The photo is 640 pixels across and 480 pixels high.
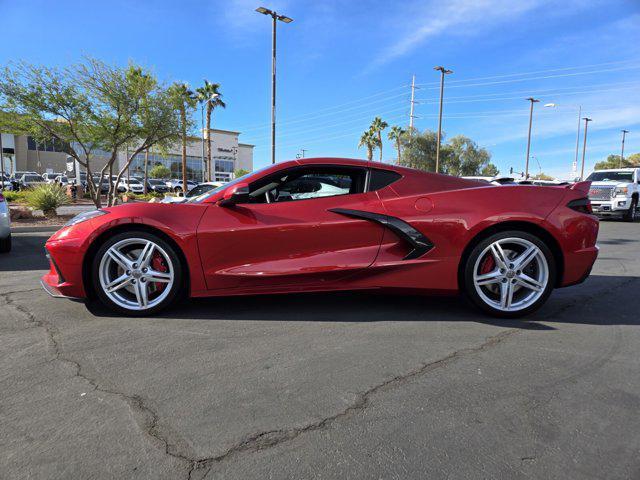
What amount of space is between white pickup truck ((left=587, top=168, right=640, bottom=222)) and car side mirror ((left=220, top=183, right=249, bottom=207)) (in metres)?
15.8

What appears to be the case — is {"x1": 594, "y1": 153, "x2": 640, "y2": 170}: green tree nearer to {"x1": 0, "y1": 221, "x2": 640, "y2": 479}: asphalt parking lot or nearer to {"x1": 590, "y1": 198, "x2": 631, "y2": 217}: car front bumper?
{"x1": 590, "y1": 198, "x2": 631, "y2": 217}: car front bumper

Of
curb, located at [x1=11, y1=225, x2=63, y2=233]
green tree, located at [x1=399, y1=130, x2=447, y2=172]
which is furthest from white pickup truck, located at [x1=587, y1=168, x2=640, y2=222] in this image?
green tree, located at [x1=399, y1=130, x2=447, y2=172]

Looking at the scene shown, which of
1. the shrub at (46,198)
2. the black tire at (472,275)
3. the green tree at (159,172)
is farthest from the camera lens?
the green tree at (159,172)

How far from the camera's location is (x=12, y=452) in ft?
5.87

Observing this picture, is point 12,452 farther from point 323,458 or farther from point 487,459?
point 487,459

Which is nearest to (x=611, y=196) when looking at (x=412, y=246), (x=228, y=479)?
(x=412, y=246)

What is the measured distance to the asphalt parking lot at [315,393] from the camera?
5.81 feet

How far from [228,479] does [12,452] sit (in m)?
0.94

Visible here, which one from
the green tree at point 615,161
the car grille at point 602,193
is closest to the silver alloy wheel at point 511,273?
the car grille at point 602,193

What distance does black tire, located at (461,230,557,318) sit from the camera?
141 inches

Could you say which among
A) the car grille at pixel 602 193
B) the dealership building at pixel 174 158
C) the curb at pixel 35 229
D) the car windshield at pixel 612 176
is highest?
the dealership building at pixel 174 158

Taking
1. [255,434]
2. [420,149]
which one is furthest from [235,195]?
[420,149]

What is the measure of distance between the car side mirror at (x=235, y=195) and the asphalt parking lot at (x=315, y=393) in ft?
3.16

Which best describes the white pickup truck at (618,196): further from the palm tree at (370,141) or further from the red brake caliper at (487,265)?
the palm tree at (370,141)
